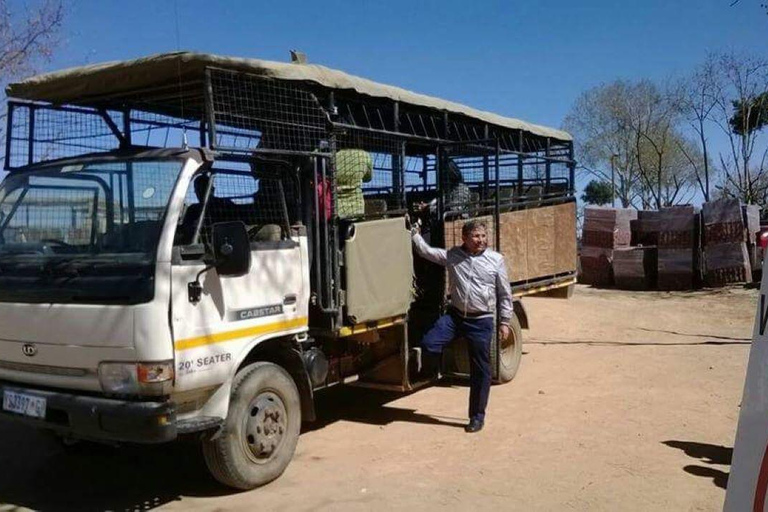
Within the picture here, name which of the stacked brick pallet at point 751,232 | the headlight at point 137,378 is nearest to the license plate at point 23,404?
the headlight at point 137,378

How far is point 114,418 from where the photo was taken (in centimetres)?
389

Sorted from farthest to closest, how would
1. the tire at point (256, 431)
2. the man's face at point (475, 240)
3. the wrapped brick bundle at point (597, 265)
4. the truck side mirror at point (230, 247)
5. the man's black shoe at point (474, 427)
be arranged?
the wrapped brick bundle at point (597, 265)
the man's face at point (475, 240)
the man's black shoe at point (474, 427)
the tire at point (256, 431)
the truck side mirror at point (230, 247)

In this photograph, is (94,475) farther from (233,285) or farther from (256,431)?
(233,285)

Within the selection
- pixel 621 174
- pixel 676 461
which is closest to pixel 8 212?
pixel 676 461

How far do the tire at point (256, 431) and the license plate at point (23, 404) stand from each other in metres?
1.01

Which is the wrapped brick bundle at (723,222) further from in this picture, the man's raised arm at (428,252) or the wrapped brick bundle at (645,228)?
the man's raised arm at (428,252)

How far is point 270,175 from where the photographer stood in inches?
206

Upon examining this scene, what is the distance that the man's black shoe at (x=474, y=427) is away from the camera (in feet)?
20.1

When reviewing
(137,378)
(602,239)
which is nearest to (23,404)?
(137,378)

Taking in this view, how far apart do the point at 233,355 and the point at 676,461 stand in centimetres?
342

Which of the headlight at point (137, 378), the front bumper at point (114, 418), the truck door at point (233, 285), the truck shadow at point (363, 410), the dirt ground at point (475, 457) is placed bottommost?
the truck shadow at point (363, 410)

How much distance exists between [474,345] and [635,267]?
45.5 feet

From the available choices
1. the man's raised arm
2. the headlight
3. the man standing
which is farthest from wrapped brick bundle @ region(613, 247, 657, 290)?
the headlight

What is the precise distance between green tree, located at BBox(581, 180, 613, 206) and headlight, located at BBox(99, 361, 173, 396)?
48390mm
